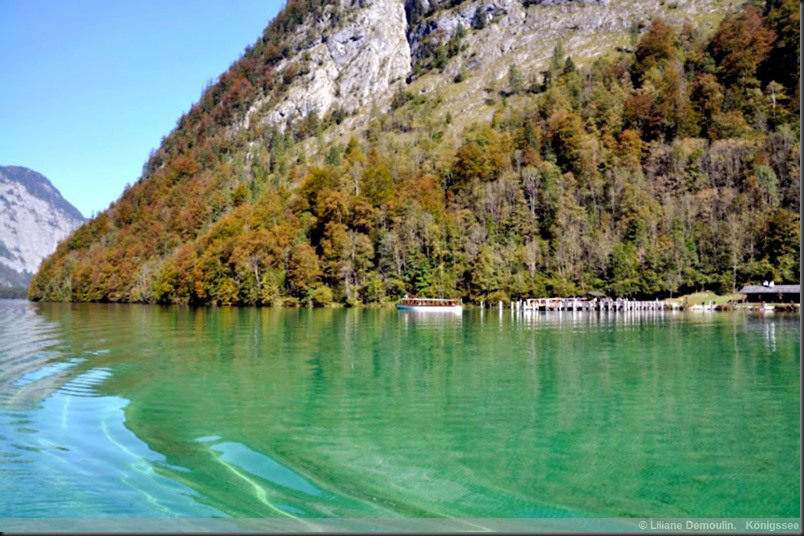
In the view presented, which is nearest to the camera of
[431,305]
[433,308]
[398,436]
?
[398,436]

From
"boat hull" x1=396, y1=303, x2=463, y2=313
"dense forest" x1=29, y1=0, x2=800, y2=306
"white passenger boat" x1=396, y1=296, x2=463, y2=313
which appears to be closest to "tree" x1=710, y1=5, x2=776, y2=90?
"dense forest" x1=29, y1=0, x2=800, y2=306

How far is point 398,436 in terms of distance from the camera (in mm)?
12875

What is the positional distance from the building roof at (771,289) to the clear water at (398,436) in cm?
5721

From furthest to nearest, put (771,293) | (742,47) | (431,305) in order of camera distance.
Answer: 1. (742,47)
2. (431,305)
3. (771,293)

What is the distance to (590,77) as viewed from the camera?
141m

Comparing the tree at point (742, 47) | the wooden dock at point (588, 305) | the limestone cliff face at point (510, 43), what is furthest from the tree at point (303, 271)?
the tree at point (742, 47)

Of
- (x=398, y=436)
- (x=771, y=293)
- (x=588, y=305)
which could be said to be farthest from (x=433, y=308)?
(x=398, y=436)

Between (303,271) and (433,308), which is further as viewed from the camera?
(303,271)

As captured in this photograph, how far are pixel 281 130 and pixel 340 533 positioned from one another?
195 meters

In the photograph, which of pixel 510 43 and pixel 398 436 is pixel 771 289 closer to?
pixel 398 436

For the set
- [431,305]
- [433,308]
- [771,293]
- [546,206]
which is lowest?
[433,308]

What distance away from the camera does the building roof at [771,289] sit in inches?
2872

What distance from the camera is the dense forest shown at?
9031cm

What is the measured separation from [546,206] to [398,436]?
313 ft
